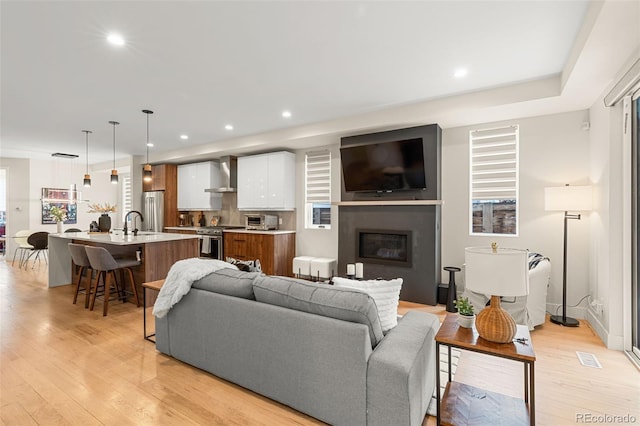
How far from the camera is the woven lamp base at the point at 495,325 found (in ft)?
5.61

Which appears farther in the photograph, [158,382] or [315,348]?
[158,382]

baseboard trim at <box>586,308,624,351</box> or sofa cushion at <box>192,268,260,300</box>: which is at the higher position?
sofa cushion at <box>192,268,260,300</box>

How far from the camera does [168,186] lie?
746cm

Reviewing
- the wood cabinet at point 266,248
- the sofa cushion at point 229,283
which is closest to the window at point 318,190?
the wood cabinet at point 266,248

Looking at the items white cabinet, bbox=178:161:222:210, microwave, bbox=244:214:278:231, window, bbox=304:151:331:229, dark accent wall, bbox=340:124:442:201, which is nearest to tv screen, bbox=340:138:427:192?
dark accent wall, bbox=340:124:442:201

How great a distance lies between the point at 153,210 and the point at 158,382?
233 inches

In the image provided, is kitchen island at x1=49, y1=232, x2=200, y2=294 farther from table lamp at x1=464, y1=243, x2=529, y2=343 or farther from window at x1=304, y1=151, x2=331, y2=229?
table lamp at x1=464, y1=243, x2=529, y2=343

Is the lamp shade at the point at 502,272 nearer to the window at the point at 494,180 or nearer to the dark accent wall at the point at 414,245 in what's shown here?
the dark accent wall at the point at 414,245

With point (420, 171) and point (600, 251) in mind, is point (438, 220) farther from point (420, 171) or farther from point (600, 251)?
point (600, 251)

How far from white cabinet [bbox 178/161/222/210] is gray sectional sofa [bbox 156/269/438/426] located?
487cm

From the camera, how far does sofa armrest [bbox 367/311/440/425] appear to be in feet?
5.17

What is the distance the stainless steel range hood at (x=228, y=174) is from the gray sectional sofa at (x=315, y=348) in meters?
4.43

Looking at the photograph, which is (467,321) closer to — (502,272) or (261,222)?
(502,272)

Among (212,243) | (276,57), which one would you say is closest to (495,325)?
(276,57)
